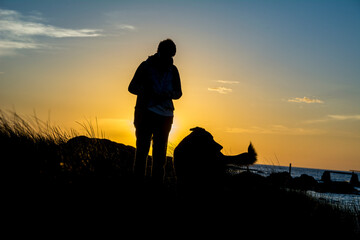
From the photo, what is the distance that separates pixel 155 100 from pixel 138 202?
1437mm

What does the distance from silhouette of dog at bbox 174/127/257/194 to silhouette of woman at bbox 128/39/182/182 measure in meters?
1.11

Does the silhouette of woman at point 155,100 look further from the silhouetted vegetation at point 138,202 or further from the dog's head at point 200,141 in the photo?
the dog's head at point 200,141

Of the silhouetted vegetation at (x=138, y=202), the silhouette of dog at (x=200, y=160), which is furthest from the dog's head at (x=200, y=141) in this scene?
the silhouetted vegetation at (x=138, y=202)

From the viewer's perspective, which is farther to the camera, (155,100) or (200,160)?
(200,160)

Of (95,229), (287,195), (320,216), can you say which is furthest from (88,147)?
(320,216)

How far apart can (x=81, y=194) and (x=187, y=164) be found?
224 cm

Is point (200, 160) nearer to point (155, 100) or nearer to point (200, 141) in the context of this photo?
point (200, 141)

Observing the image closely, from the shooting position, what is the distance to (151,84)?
485 centimetres

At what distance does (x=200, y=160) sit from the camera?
6.17m

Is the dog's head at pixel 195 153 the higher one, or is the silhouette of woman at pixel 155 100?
the silhouette of woman at pixel 155 100

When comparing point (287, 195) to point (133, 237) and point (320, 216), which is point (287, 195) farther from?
point (133, 237)

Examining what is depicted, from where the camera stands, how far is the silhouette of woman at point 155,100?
4828 millimetres

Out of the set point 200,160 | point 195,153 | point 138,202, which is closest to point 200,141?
point 195,153

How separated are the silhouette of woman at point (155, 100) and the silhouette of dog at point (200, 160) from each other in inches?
43.6
